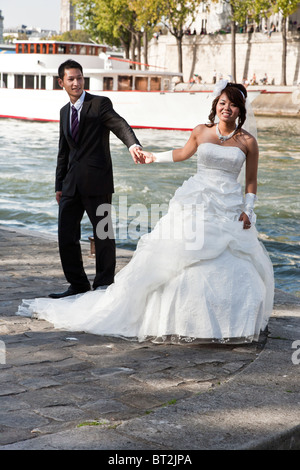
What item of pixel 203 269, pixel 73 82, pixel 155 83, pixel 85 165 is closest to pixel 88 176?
pixel 85 165

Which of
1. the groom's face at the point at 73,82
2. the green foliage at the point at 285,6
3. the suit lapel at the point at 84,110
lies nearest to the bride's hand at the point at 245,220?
the suit lapel at the point at 84,110

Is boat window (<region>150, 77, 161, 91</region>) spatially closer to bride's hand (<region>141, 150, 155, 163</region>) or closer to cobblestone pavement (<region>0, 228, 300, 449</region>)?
bride's hand (<region>141, 150, 155, 163</region>)

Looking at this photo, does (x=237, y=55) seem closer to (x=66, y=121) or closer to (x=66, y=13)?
(x=66, y=121)

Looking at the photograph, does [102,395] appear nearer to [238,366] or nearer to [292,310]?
[238,366]

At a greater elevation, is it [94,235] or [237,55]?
[237,55]

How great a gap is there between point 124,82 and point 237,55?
27578 millimetres

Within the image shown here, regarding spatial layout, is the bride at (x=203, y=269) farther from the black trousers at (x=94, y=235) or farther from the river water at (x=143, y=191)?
the river water at (x=143, y=191)

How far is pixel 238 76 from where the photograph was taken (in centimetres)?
6259

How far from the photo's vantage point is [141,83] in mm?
37156

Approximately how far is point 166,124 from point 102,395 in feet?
108

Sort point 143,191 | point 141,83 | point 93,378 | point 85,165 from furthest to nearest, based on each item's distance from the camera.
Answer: point 141,83
point 143,191
point 85,165
point 93,378

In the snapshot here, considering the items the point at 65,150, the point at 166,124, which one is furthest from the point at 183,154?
the point at 166,124

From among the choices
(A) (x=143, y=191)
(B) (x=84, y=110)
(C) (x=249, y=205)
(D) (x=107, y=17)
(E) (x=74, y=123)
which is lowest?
(A) (x=143, y=191)
